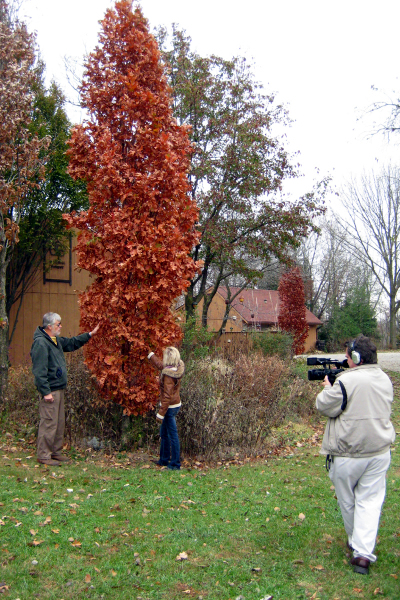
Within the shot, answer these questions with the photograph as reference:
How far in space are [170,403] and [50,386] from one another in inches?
60.6

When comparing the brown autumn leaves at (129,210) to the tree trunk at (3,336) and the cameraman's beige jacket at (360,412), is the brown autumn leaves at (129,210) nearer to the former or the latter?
the tree trunk at (3,336)

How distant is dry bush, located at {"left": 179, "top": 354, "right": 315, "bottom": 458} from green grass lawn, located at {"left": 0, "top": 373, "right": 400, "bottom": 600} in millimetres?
740

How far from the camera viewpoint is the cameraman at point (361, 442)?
393 centimetres

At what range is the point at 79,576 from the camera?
381 cm

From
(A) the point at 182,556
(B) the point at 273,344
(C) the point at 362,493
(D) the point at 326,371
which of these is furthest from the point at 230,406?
(B) the point at 273,344

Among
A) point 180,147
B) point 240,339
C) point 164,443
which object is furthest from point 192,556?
point 240,339

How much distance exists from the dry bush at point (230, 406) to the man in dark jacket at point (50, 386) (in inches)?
70.5

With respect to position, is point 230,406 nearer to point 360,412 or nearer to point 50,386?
point 50,386

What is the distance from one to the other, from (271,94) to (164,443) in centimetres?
1179

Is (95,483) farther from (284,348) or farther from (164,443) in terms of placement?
(284,348)

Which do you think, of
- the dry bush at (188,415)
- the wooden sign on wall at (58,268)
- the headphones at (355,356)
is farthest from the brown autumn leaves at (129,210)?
the wooden sign on wall at (58,268)

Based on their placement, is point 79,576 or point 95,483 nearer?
point 79,576

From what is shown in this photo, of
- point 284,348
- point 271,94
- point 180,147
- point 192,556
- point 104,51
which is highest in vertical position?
point 271,94

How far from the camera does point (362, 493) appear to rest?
13.1 feet
